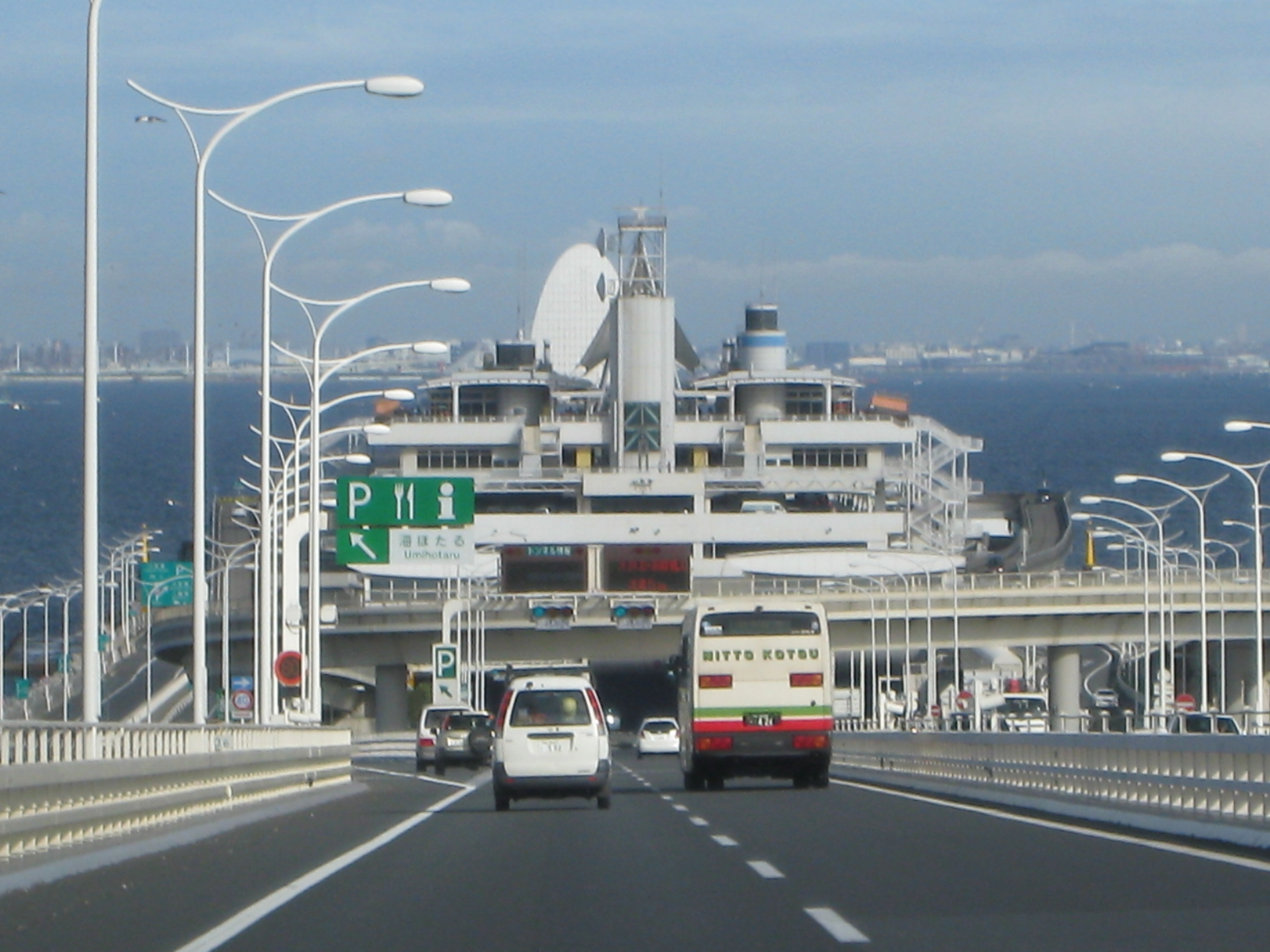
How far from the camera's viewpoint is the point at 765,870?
16.9 m

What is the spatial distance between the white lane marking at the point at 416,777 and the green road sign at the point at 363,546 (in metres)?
5.23

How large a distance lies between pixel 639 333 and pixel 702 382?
45.5 ft

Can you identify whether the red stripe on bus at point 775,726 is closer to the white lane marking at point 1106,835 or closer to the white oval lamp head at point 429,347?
the white lane marking at point 1106,835

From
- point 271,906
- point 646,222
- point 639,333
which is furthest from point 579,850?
point 646,222

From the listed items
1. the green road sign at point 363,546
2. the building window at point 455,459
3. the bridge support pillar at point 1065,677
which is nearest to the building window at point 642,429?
the building window at point 455,459

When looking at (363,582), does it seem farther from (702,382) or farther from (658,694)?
(702,382)

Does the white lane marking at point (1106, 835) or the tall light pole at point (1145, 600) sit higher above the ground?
the tall light pole at point (1145, 600)

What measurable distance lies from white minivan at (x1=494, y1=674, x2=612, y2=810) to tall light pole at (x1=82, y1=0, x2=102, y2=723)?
748 centimetres

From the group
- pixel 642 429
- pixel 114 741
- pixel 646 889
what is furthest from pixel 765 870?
pixel 642 429

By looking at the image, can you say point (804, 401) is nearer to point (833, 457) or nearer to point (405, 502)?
point (833, 457)

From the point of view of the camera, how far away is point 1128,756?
83.4ft

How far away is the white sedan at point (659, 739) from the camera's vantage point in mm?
74750

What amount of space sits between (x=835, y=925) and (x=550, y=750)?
16719 millimetres

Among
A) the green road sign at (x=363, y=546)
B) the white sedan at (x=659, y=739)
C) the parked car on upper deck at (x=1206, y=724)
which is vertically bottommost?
the white sedan at (x=659, y=739)
